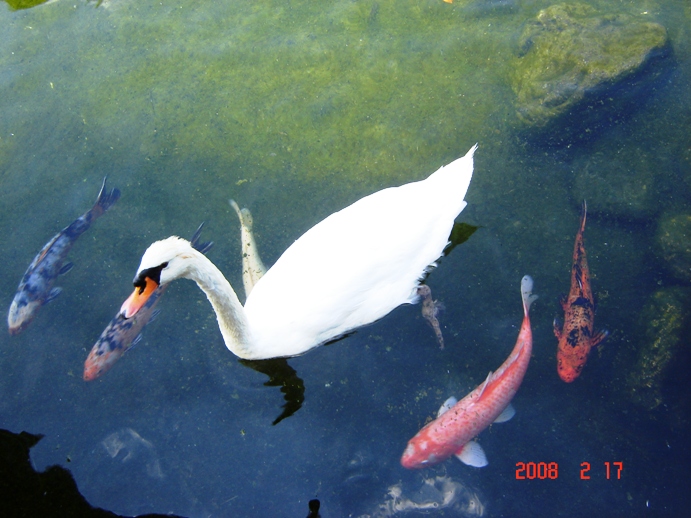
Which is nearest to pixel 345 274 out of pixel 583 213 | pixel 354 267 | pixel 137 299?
pixel 354 267

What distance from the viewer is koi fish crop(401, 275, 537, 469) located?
3414mm

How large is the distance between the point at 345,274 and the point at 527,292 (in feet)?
4.89

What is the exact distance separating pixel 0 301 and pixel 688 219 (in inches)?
221

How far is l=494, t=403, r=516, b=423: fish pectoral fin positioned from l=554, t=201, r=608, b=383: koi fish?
44 cm

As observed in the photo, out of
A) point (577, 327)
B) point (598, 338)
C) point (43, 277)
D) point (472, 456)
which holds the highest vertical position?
point (43, 277)

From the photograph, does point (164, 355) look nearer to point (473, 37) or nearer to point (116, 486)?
point (116, 486)

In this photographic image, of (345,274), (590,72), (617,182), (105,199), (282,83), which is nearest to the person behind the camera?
(345,274)

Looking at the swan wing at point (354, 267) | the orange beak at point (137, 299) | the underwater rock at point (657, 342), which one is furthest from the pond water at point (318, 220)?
the orange beak at point (137, 299)

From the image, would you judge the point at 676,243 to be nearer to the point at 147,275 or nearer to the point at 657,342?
the point at 657,342

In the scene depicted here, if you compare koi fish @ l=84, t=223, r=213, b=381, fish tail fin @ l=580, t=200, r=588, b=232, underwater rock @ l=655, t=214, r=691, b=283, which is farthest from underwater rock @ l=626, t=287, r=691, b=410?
koi fish @ l=84, t=223, r=213, b=381

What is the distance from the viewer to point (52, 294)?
13.5 ft

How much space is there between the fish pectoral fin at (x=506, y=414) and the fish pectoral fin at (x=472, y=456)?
24cm

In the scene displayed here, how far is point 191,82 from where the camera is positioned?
505 centimetres
